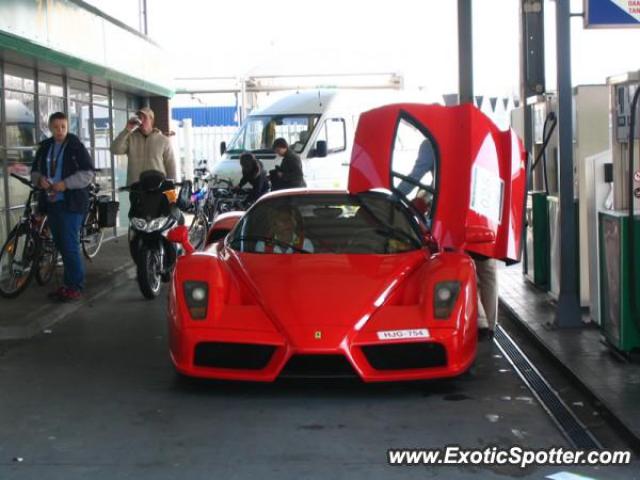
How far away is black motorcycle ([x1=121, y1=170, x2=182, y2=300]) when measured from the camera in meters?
9.85

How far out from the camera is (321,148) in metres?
18.6

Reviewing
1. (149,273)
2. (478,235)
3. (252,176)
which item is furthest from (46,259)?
(252,176)

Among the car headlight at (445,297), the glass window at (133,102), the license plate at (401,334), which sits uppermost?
the glass window at (133,102)

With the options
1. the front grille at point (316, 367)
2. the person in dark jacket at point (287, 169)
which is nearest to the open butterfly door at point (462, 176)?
the front grille at point (316, 367)

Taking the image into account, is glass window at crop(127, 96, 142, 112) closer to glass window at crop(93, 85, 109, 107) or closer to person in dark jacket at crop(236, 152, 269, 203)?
glass window at crop(93, 85, 109, 107)

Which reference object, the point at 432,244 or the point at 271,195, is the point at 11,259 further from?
the point at 432,244

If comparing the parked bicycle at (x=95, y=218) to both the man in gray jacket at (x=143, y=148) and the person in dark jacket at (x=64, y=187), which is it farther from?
the person in dark jacket at (x=64, y=187)

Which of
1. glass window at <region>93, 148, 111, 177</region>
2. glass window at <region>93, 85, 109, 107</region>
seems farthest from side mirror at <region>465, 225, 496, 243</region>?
glass window at <region>93, 85, 109, 107</region>

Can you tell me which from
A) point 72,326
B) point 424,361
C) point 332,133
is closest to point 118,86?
point 332,133

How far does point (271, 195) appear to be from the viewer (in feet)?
25.1

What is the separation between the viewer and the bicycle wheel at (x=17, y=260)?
948 centimetres

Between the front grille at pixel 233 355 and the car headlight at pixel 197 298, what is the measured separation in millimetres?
220

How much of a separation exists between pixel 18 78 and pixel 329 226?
6216mm

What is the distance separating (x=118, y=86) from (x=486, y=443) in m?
12.7
